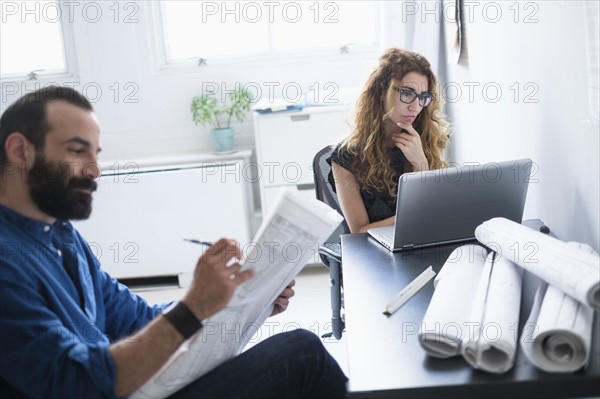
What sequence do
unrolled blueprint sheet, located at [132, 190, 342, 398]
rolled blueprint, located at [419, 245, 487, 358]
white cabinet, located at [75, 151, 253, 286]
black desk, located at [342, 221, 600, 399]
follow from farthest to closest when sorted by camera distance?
white cabinet, located at [75, 151, 253, 286]
unrolled blueprint sheet, located at [132, 190, 342, 398]
rolled blueprint, located at [419, 245, 487, 358]
black desk, located at [342, 221, 600, 399]

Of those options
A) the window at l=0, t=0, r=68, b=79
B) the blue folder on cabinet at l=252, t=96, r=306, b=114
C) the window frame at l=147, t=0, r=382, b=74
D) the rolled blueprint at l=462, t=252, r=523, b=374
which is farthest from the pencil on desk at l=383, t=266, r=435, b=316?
the window at l=0, t=0, r=68, b=79

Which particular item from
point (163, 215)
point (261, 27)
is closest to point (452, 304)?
point (163, 215)

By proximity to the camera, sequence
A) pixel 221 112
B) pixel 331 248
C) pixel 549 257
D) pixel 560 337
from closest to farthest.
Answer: pixel 560 337, pixel 549 257, pixel 331 248, pixel 221 112

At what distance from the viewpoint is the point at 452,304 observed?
4.31 feet

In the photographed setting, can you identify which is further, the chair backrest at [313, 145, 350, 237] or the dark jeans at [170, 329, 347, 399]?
the chair backrest at [313, 145, 350, 237]

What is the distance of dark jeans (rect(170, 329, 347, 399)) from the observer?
4.79 ft

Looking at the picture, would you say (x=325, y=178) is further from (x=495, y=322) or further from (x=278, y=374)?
(x=495, y=322)

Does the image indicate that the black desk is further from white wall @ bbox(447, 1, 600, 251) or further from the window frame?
the window frame

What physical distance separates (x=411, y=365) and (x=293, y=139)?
272 centimetres

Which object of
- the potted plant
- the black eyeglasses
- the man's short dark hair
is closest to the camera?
the man's short dark hair

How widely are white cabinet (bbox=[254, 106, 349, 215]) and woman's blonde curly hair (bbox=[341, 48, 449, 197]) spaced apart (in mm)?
1346

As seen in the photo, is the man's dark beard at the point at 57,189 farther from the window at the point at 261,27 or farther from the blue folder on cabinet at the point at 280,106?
the window at the point at 261,27

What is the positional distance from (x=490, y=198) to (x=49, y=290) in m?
1.13

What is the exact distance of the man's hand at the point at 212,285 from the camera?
1.32 metres
